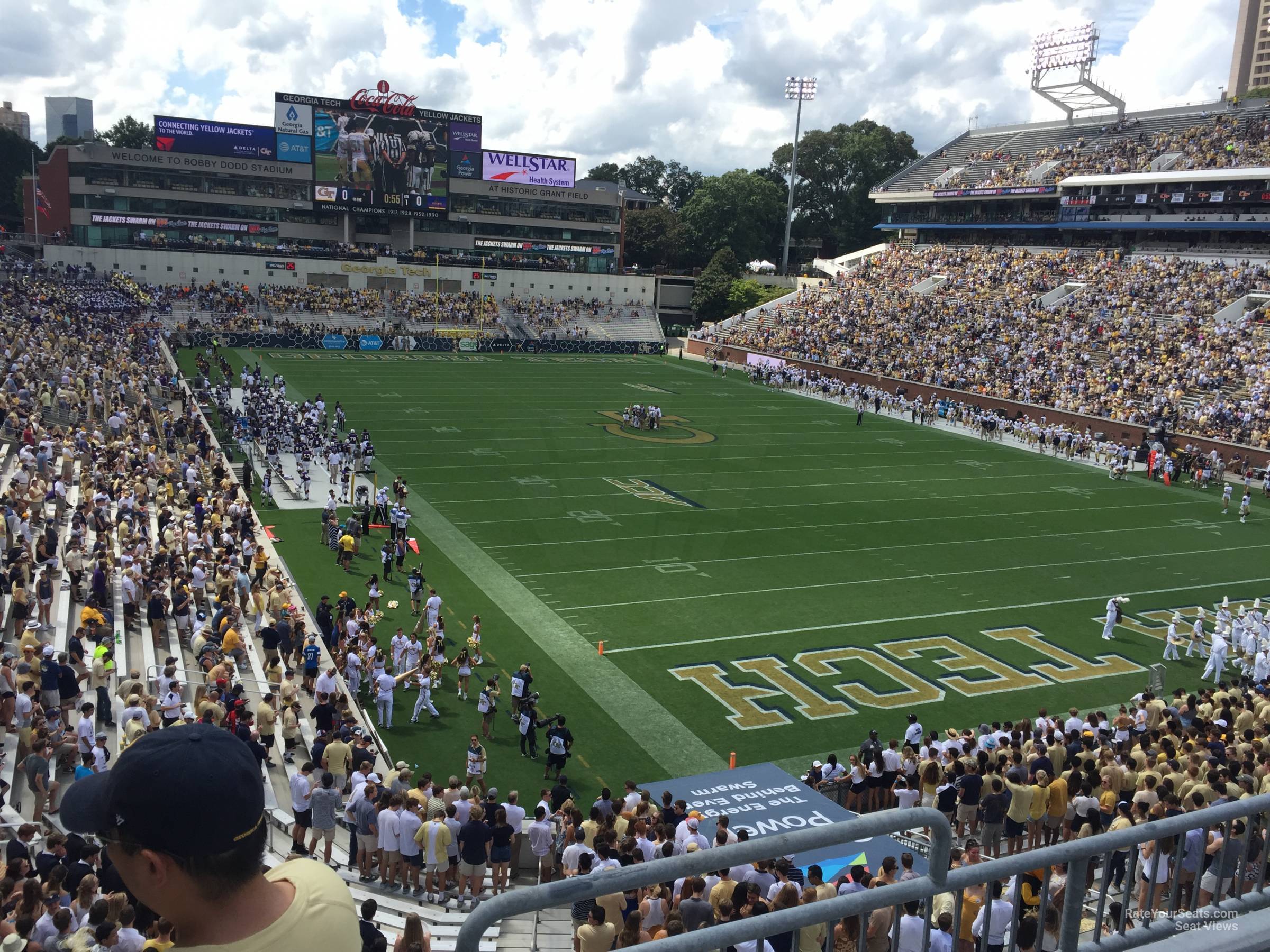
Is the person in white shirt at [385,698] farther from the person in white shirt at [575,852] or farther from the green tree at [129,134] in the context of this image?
the green tree at [129,134]

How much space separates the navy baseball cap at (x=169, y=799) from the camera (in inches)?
71.7

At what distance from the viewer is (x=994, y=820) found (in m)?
11.2

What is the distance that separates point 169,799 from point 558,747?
1210cm

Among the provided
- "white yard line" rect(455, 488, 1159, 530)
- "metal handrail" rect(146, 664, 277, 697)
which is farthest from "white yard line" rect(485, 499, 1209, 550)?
"metal handrail" rect(146, 664, 277, 697)

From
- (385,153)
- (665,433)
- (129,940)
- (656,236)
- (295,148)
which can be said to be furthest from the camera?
(656,236)

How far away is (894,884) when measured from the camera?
2.53 metres

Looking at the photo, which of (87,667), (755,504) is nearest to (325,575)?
(87,667)

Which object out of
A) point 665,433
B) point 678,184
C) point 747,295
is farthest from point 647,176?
point 665,433

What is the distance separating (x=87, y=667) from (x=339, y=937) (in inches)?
517

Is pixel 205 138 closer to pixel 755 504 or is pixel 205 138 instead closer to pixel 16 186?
pixel 16 186

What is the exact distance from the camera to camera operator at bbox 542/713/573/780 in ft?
44.5

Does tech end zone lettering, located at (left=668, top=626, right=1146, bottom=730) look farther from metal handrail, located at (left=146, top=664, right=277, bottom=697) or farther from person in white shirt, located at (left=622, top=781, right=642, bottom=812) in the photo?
metal handrail, located at (left=146, top=664, right=277, bottom=697)

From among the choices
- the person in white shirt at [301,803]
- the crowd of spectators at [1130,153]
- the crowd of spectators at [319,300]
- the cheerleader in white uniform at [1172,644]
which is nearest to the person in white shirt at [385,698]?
the person in white shirt at [301,803]

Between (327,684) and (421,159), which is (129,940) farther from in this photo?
(421,159)
